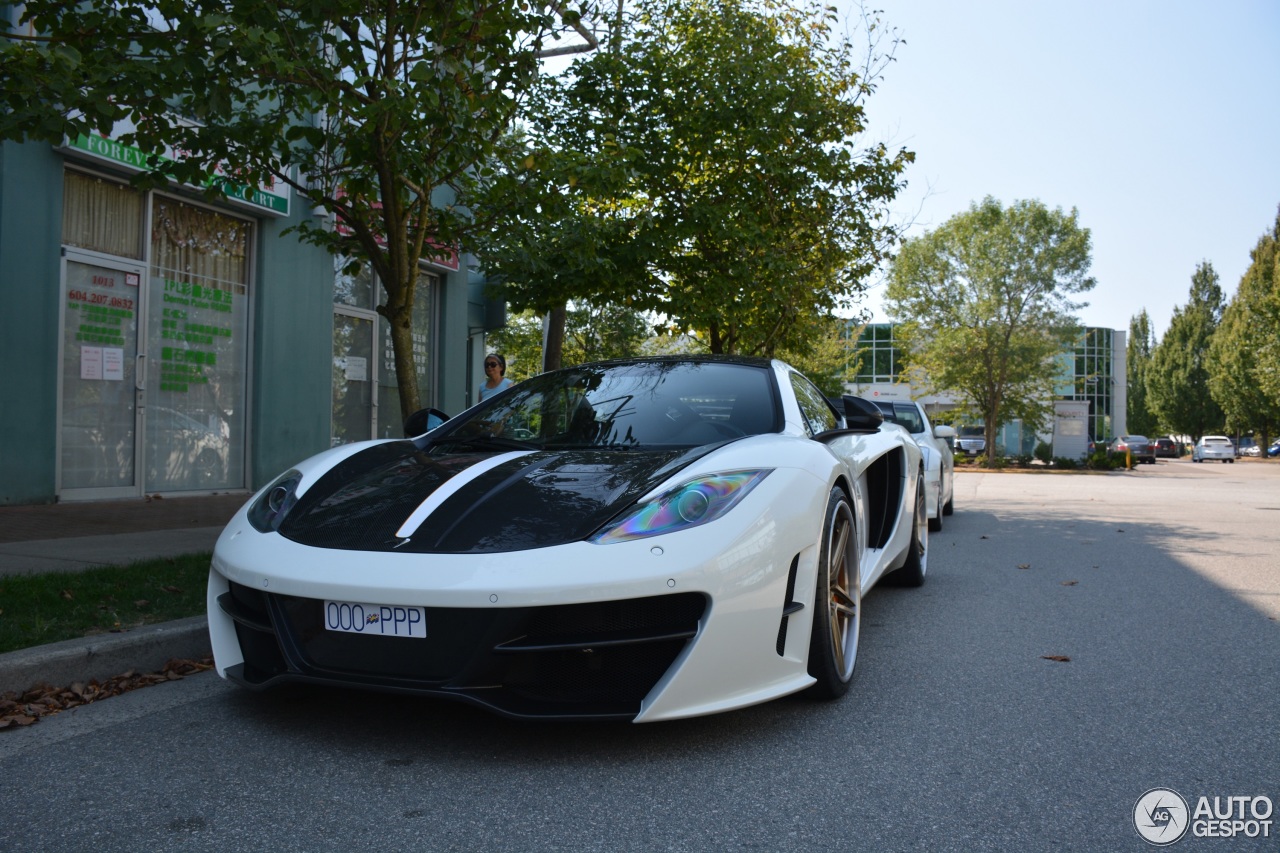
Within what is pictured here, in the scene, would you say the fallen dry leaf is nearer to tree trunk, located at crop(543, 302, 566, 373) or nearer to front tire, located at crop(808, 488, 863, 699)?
front tire, located at crop(808, 488, 863, 699)

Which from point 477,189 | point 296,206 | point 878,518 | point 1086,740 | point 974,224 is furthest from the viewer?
point 974,224

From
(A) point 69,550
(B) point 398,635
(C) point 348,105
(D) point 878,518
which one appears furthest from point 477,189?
(B) point 398,635

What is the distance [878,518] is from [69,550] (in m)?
4.84

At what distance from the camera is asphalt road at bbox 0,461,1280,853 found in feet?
7.79

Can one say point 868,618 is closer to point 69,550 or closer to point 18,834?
point 18,834

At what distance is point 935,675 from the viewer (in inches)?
157

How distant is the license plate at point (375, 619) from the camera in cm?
277

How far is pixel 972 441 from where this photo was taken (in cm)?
4928

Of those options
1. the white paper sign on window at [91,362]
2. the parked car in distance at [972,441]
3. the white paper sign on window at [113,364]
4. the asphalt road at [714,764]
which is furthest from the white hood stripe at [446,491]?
the parked car in distance at [972,441]

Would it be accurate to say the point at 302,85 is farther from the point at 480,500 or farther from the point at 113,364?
the point at 113,364

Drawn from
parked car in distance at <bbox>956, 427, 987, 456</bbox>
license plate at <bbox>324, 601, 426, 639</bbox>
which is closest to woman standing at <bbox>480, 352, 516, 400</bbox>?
license plate at <bbox>324, 601, 426, 639</bbox>

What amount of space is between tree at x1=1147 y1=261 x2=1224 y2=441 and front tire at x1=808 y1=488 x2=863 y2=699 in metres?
79.8

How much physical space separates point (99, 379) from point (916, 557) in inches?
306

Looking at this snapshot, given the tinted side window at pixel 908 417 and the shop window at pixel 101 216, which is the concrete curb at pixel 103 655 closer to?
the shop window at pixel 101 216
